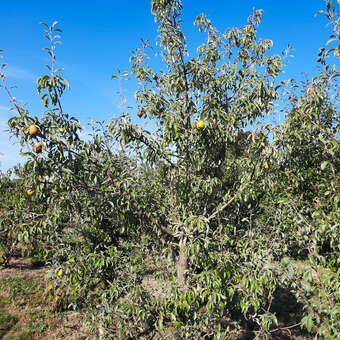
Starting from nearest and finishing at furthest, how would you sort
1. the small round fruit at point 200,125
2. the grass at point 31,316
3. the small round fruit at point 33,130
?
1. the small round fruit at point 33,130
2. the small round fruit at point 200,125
3. the grass at point 31,316

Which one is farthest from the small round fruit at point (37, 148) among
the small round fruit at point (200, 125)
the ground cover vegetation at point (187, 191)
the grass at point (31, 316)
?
the grass at point (31, 316)

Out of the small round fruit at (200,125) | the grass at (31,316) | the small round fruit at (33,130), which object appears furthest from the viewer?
the grass at (31,316)

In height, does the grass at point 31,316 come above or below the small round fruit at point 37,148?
below

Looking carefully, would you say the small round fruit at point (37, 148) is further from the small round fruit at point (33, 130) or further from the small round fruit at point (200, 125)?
the small round fruit at point (200, 125)

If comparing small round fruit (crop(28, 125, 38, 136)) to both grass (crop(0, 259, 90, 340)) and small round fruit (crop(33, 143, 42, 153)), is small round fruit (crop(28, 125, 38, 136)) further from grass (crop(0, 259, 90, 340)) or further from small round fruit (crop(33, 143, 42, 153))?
grass (crop(0, 259, 90, 340))

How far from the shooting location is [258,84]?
2992mm

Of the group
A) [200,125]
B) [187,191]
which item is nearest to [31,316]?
[187,191]

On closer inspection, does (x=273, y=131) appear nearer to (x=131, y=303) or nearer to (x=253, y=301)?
(x=253, y=301)

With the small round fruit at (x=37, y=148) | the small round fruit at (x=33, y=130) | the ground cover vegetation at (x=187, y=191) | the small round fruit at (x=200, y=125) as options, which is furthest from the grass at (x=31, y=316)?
the small round fruit at (x=200, y=125)

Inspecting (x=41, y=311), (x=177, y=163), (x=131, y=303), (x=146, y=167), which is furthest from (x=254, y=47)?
(x=41, y=311)

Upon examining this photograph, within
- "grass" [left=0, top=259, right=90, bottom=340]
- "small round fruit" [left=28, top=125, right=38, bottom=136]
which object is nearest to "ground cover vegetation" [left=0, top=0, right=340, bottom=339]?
"small round fruit" [left=28, top=125, right=38, bottom=136]

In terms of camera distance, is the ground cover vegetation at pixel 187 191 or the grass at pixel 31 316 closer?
the ground cover vegetation at pixel 187 191

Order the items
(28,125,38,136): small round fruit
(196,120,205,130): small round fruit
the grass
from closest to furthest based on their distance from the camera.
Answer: (28,125,38,136): small round fruit → (196,120,205,130): small round fruit → the grass

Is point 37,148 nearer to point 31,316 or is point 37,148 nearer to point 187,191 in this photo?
point 187,191
